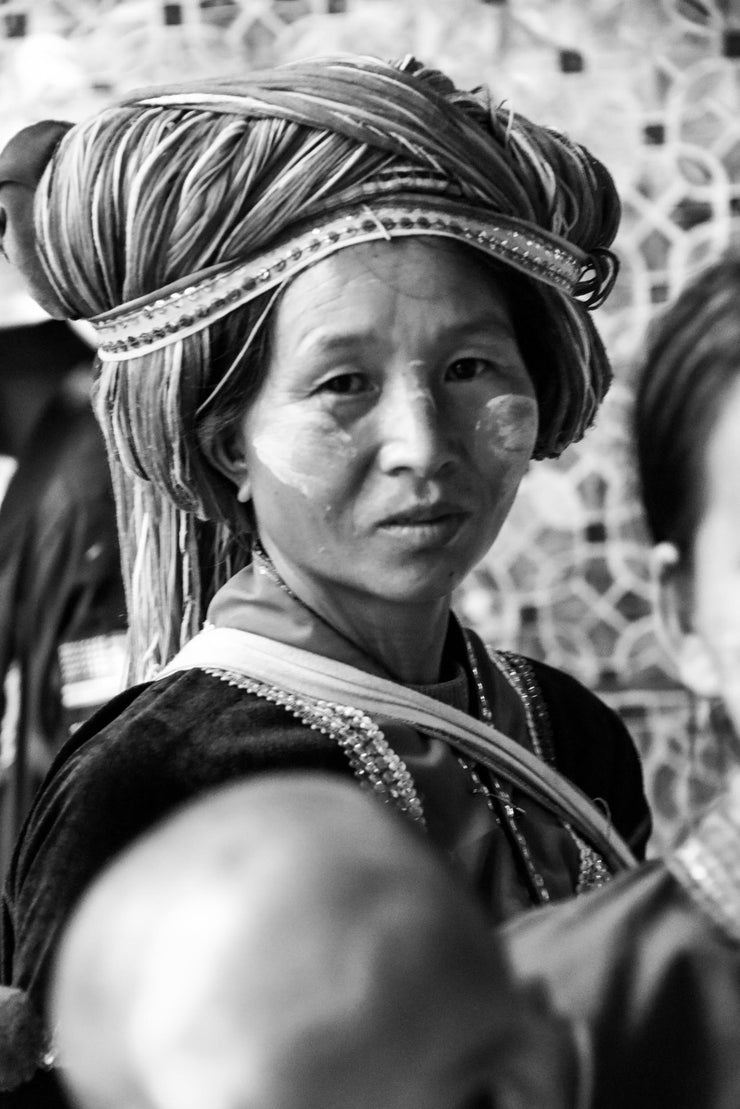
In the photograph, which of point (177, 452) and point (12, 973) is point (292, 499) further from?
point (12, 973)

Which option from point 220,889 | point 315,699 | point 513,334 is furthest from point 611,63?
point 220,889

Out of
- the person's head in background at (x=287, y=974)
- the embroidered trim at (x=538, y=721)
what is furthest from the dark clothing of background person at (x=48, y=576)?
the person's head in background at (x=287, y=974)

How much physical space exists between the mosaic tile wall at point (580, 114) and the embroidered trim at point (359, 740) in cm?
143

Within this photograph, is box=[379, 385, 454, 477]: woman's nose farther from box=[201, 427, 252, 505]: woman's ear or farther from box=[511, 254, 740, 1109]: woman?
box=[511, 254, 740, 1109]: woman

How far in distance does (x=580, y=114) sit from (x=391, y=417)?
156cm

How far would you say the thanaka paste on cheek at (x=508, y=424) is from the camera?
125 centimetres

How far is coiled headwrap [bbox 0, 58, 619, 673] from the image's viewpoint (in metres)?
1.21

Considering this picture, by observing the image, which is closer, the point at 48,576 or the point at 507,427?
the point at 507,427

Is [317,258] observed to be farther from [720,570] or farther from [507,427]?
[720,570]

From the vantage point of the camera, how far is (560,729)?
149 cm

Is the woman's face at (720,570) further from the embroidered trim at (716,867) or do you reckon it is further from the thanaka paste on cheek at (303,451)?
the thanaka paste on cheek at (303,451)

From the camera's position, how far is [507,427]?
126cm

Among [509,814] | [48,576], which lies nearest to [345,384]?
[509,814]

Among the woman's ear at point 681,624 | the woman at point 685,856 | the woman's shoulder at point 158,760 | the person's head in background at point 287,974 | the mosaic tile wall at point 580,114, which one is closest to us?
the person's head in background at point 287,974
